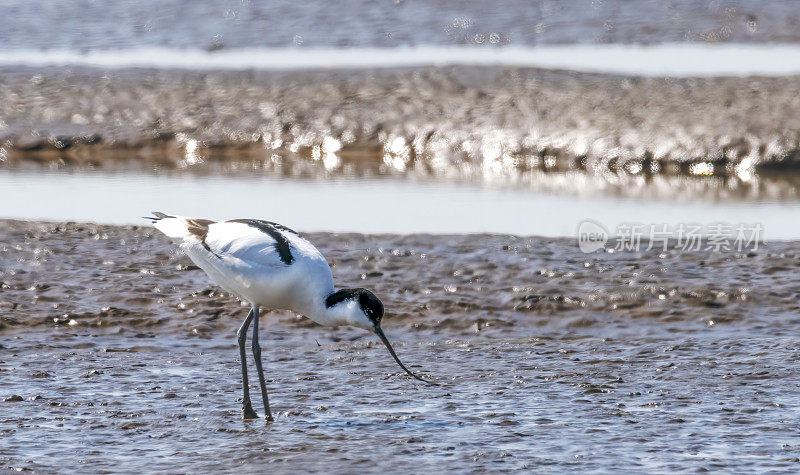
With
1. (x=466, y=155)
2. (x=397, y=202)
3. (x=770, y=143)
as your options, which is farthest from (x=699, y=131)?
(x=397, y=202)

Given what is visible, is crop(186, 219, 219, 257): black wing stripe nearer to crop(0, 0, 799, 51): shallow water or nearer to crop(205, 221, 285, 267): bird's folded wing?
crop(205, 221, 285, 267): bird's folded wing

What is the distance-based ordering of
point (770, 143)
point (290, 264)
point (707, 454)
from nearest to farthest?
point (707, 454) < point (290, 264) < point (770, 143)

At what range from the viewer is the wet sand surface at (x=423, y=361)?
15.2 ft

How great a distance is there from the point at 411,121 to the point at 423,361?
6.79 m

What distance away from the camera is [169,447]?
4.66 m

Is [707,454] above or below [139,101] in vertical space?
below

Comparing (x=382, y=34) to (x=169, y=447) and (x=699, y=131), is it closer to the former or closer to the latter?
(x=699, y=131)

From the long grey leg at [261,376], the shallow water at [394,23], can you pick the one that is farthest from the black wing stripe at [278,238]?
the shallow water at [394,23]

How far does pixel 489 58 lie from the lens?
1480cm

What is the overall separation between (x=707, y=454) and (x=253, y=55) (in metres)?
12.3

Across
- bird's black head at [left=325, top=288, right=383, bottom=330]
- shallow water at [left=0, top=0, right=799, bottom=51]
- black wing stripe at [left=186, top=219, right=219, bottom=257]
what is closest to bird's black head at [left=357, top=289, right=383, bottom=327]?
bird's black head at [left=325, top=288, right=383, bottom=330]

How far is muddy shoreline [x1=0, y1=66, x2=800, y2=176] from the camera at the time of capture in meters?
11.5

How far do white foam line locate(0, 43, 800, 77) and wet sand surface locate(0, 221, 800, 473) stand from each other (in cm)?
602

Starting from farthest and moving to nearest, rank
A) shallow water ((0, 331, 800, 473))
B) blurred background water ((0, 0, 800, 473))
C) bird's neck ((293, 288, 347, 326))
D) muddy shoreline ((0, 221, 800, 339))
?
muddy shoreline ((0, 221, 800, 339))
bird's neck ((293, 288, 347, 326))
blurred background water ((0, 0, 800, 473))
shallow water ((0, 331, 800, 473))
